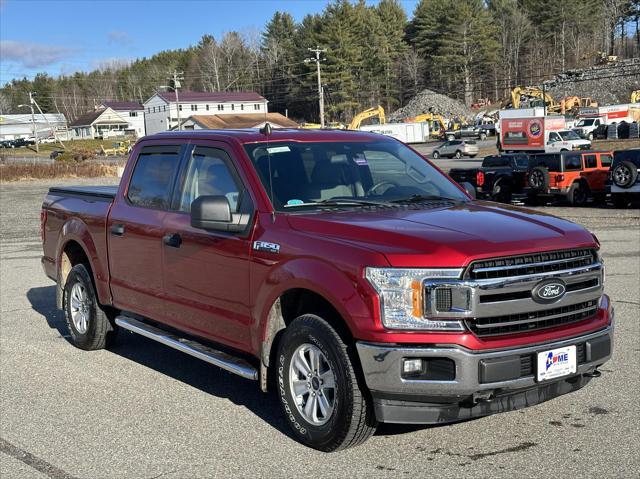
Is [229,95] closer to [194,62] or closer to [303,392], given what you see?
[194,62]

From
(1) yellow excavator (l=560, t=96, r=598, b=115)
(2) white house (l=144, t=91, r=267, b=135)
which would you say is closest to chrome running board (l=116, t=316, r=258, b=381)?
(1) yellow excavator (l=560, t=96, r=598, b=115)

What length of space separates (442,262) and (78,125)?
449 feet

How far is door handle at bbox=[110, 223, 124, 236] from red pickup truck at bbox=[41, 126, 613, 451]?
0.05 m

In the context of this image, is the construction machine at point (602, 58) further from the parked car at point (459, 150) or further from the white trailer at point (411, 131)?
the parked car at point (459, 150)

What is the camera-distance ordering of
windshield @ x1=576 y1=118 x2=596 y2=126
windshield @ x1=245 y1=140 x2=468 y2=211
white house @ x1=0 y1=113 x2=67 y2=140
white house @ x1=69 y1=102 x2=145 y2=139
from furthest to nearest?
white house @ x1=0 y1=113 x2=67 y2=140
white house @ x1=69 y1=102 x2=145 y2=139
windshield @ x1=576 y1=118 x2=596 y2=126
windshield @ x1=245 y1=140 x2=468 y2=211

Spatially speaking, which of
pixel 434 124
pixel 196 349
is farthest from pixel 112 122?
pixel 196 349

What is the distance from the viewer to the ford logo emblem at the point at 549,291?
13.9 ft

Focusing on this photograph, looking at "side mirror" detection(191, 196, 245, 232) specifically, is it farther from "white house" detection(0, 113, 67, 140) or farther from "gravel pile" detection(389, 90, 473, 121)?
"white house" detection(0, 113, 67, 140)

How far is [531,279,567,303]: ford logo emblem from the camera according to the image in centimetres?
423

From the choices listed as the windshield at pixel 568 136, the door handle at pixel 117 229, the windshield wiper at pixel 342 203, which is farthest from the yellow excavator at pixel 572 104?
the windshield wiper at pixel 342 203

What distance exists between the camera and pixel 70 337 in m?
8.04

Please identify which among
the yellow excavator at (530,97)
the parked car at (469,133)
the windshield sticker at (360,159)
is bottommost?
the windshield sticker at (360,159)

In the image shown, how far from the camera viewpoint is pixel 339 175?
5.50 metres

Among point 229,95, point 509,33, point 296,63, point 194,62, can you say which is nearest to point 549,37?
point 509,33
